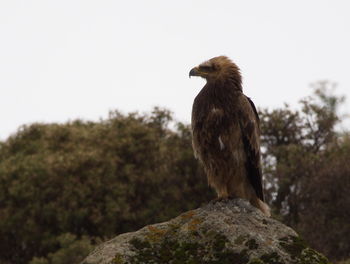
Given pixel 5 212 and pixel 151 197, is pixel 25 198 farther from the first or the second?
pixel 151 197

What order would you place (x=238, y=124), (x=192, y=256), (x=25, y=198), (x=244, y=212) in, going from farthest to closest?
(x=25, y=198) → (x=238, y=124) → (x=244, y=212) → (x=192, y=256)

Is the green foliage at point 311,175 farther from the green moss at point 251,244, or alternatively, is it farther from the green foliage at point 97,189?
the green moss at point 251,244

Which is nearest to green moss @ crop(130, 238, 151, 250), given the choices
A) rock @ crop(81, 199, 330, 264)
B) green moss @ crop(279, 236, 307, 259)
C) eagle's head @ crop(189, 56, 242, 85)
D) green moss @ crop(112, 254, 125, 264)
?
rock @ crop(81, 199, 330, 264)

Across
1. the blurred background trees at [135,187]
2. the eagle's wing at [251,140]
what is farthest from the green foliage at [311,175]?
the eagle's wing at [251,140]

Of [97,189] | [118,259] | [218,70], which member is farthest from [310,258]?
[97,189]

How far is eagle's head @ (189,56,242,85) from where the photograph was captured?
30.9 feet

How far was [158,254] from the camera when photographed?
7.15 m

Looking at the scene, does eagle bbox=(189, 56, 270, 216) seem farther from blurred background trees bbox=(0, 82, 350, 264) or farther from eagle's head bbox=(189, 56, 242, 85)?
blurred background trees bbox=(0, 82, 350, 264)

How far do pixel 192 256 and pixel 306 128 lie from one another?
30.8 m

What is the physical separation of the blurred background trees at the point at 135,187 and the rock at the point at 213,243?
2301 cm

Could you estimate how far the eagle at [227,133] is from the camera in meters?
8.91

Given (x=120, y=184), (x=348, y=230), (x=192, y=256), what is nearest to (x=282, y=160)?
(x=348, y=230)

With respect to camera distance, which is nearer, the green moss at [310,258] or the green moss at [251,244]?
the green moss at [310,258]

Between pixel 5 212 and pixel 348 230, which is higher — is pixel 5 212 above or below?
above
